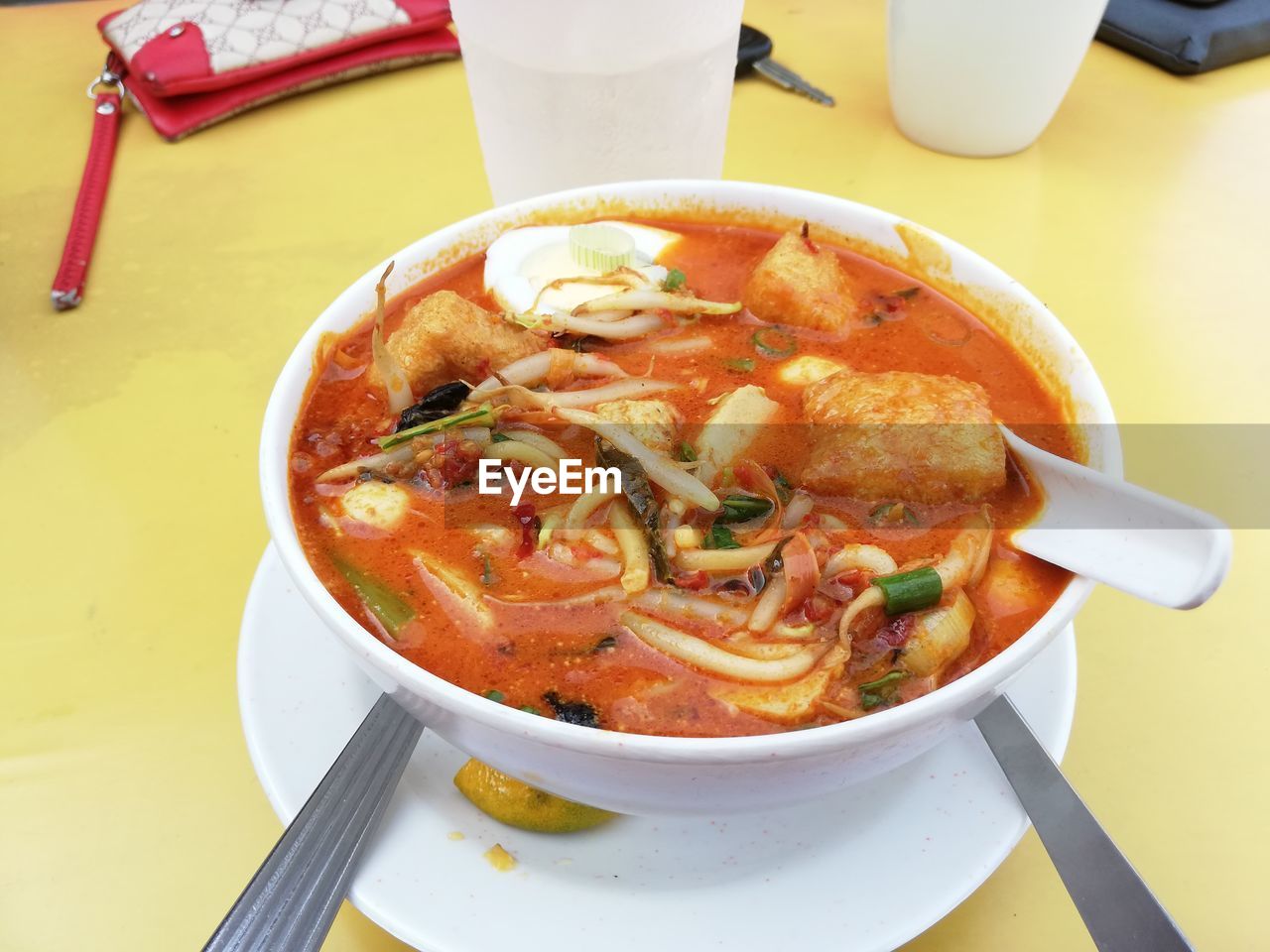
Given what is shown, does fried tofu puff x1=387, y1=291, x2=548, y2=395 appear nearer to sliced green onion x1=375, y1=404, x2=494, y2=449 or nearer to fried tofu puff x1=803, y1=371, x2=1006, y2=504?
sliced green onion x1=375, y1=404, x2=494, y2=449

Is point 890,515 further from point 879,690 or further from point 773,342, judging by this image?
point 773,342

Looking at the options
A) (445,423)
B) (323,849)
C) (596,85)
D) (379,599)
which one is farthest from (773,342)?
(323,849)

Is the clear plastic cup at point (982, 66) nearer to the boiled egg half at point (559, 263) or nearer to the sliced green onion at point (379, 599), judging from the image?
the boiled egg half at point (559, 263)

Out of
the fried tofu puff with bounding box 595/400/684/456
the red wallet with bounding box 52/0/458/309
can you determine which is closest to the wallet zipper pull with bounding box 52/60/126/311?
the red wallet with bounding box 52/0/458/309

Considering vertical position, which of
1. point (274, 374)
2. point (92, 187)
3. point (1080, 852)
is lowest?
point (274, 374)

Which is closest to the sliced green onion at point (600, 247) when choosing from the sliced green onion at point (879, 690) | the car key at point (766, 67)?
the sliced green onion at point (879, 690)

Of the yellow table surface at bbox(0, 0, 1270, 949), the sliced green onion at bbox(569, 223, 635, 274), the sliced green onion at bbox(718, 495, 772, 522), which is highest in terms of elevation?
the sliced green onion at bbox(569, 223, 635, 274)

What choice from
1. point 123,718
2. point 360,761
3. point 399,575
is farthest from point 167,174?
point 360,761

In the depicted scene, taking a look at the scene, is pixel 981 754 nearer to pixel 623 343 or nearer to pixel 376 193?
pixel 623 343
